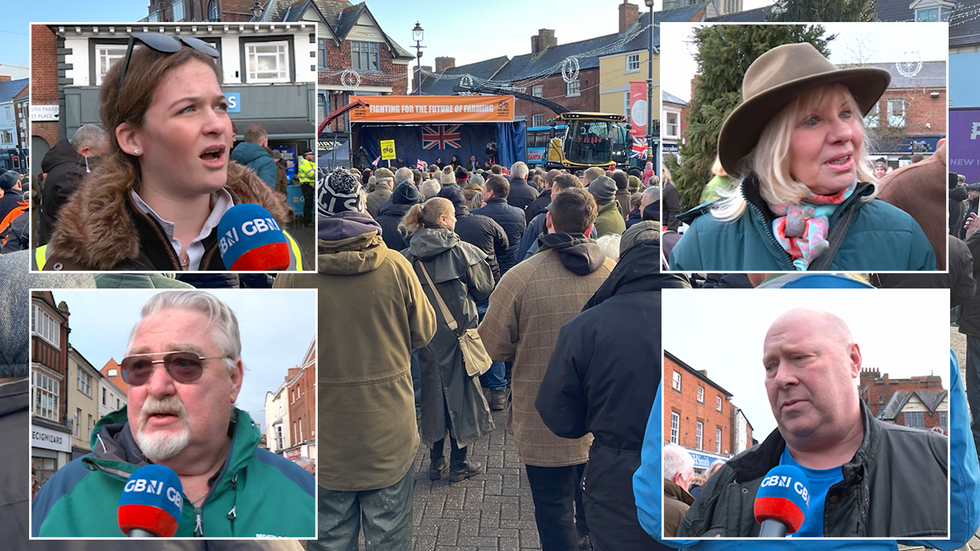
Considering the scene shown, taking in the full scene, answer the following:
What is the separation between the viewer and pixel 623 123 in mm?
26812

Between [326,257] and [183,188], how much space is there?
3.90ft

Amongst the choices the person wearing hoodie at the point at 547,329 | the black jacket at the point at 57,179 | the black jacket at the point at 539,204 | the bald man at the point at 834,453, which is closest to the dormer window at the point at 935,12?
the bald man at the point at 834,453

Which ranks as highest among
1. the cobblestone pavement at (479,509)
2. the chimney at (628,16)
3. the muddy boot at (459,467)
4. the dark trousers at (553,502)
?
the chimney at (628,16)

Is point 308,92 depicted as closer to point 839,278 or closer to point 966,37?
point 839,278

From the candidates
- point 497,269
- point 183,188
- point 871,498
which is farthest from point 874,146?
point 497,269

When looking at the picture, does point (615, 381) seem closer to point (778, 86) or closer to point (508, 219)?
point (778, 86)

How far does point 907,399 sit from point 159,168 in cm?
209

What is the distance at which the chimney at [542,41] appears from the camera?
52816mm

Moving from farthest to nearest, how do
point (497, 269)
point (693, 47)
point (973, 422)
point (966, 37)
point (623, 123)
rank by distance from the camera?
point (623, 123) < point (497, 269) < point (973, 422) < point (966, 37) < point (693, 47)

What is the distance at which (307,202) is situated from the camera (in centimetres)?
231

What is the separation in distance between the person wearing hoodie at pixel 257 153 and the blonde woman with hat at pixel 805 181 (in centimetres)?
115

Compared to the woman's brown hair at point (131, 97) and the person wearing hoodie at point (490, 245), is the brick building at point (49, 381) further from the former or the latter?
the person wearing hoodie at point (490, 245)

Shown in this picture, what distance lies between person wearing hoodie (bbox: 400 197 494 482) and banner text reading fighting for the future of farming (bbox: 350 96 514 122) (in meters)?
21.0

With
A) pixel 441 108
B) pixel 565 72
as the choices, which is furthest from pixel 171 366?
pixel 565 72
